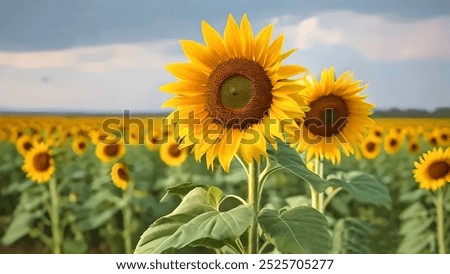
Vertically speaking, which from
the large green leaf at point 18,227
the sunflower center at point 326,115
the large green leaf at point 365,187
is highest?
the sunflower center at point 326,115

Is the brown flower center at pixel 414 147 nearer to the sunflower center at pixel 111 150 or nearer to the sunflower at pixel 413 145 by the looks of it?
the sunflower at pixel 413 145

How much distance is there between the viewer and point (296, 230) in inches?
48.3

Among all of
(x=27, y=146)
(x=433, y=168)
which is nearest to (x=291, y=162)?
(x=433, y=168)

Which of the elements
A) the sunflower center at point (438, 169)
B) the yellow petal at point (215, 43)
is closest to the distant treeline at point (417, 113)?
the sunflower center at point (438, 169)

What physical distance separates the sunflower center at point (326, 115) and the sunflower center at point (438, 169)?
336mm

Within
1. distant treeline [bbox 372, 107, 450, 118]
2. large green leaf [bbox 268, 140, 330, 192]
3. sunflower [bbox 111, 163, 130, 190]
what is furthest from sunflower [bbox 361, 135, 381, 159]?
sunflower [bbox 111, 163, 130, 190]

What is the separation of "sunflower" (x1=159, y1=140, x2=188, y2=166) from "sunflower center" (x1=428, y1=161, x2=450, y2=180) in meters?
0.65

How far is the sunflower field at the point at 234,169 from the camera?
1228 mm

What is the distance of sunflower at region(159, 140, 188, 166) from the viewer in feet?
5.28

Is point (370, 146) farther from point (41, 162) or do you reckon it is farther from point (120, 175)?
point (41, 162)

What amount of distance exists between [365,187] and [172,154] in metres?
0.52

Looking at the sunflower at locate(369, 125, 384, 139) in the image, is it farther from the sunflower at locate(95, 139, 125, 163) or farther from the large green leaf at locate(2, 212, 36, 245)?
the large green leaf at locate(2, 212, 36, 245)

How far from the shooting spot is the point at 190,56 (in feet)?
4.11
